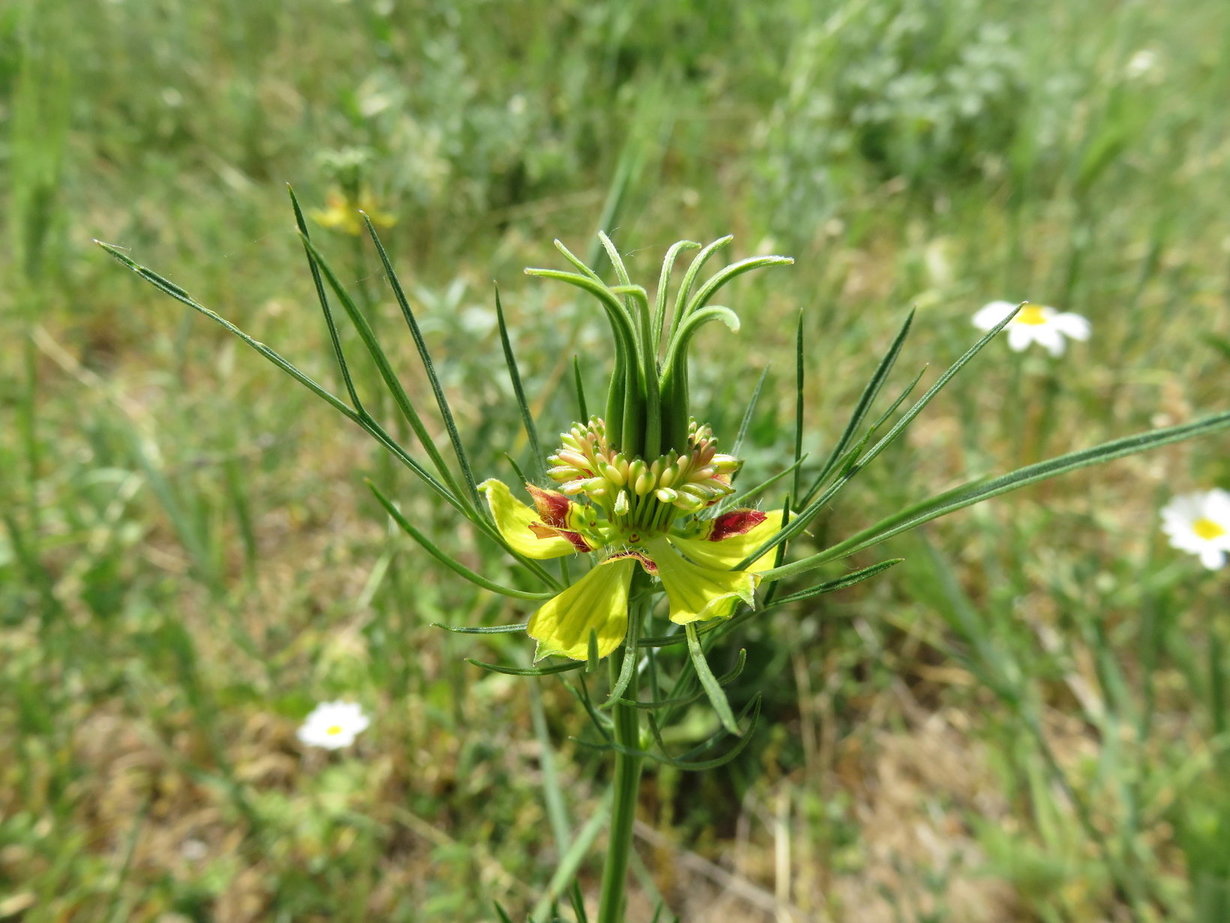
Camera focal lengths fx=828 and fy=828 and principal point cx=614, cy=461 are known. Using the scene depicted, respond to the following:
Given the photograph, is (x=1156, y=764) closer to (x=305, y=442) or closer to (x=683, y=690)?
(x=683, y=690)

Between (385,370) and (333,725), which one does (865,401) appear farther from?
(333,725)

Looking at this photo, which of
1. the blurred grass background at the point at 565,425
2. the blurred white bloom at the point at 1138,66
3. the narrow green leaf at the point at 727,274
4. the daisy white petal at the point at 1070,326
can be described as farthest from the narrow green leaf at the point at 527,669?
the blurred white bloom at the point at 1138,66

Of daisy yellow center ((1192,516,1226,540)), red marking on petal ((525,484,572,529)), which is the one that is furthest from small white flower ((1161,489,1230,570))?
red marking on petal ((525,484,572,529))

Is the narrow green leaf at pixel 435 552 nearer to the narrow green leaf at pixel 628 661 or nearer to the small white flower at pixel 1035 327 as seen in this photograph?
the narrow green leaf at pixel 628 661

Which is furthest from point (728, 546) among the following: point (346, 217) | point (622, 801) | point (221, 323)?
point (346, 217)

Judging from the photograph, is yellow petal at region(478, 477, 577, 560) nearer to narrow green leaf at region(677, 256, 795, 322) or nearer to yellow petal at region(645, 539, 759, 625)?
yellow petal at region(645, 539, 759, 625)

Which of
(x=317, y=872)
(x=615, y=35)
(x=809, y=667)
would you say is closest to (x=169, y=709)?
(x=317, y=872)
